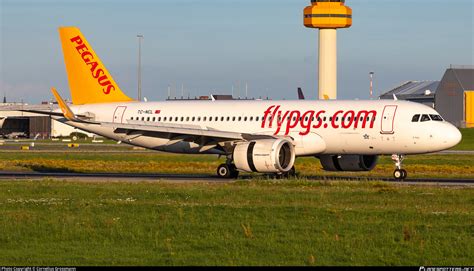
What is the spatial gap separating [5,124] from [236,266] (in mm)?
125745

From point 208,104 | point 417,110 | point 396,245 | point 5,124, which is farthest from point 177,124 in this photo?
point 5,124

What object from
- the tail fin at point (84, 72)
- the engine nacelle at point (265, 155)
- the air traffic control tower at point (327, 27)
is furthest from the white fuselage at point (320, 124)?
the air traffic control tower at point (327, 27)

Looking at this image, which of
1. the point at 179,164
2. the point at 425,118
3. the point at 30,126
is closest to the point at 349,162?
the point at 425,118

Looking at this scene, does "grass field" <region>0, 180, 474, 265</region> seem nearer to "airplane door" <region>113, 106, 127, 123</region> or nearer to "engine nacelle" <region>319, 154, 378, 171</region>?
"engine nacelle" <region>319, 154, 378, 171</region>

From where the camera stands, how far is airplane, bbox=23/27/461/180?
43469 mm

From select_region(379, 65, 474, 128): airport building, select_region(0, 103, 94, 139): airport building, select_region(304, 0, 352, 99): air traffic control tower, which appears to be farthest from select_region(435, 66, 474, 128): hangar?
select_region(0, 103, 94, 139): airport building

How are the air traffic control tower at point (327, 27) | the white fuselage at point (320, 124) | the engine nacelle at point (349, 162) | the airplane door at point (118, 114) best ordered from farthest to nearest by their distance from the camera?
the air traffic control tower at point (327, 27)
the airplane door at point (118, 114)
the engine nacelle at point (349, 162)
the white fuselage at point (320, 124)

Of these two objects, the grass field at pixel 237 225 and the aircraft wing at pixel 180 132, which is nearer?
the grass field at pixel 237 225

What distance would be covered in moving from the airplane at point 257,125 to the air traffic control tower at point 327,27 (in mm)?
59841

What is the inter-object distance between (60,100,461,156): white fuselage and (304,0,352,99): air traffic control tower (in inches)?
2401

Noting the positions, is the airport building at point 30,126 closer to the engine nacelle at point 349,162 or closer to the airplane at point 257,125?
the airplane at point 257,125

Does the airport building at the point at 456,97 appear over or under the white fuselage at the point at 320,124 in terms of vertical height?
over

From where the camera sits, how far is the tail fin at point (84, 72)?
171ft

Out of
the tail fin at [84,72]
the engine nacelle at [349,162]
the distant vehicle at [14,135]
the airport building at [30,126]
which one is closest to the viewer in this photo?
the engine nacelle at [349,162]
